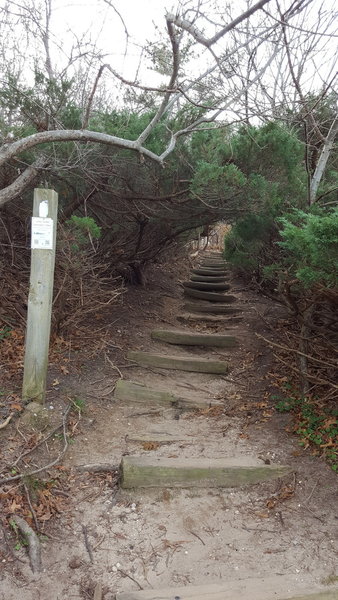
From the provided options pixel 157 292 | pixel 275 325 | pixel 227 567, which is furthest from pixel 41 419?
pixel 157 292

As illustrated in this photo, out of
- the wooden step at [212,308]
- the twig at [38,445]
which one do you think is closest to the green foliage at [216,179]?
the twig at [38,445]

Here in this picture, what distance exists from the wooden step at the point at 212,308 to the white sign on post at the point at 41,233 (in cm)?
541

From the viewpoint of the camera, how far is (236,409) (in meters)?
5.01

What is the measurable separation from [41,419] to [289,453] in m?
2.39

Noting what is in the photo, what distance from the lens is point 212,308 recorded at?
30.2 ft

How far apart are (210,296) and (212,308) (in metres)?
0.79

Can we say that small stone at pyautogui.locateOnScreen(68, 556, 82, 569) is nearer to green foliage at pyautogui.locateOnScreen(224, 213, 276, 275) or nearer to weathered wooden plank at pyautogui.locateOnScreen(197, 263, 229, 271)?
green foliage at pyautogui.locateOnScreen(224, 213, 276, 275)

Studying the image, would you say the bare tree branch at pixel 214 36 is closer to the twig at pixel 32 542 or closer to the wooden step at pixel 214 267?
the twig at pixel 32 542

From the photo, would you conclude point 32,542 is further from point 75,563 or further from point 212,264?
point 212,264

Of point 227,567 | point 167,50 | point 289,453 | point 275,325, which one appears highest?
point 167,50

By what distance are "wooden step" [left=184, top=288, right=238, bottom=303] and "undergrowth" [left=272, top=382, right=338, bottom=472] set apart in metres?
4.99

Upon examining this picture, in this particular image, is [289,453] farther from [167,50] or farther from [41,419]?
[167,50]

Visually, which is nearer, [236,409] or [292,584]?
[292,584]

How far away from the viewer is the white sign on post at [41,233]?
13.2ft
